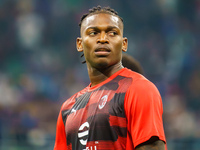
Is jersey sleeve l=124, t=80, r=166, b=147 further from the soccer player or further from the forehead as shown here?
the forehead

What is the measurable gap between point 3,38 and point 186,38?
16.9ft

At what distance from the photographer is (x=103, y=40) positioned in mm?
2264

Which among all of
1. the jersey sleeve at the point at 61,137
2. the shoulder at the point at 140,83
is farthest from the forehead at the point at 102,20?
the jersey sleeve at the point at 61,137

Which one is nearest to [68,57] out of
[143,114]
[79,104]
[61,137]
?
[61,137]

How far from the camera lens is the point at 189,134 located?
24.6 feet

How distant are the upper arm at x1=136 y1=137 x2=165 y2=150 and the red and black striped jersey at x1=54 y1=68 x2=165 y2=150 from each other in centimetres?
2

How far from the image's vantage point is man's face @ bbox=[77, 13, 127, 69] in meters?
2.29

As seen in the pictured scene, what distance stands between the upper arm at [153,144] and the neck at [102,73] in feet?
2.12

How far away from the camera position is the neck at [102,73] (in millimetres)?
2385

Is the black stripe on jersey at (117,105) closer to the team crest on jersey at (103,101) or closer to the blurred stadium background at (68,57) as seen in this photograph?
the team crest on jersey at (103,101)

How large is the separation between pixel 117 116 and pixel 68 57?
304 inches

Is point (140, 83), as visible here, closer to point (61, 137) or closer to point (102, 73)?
point (102, 73)

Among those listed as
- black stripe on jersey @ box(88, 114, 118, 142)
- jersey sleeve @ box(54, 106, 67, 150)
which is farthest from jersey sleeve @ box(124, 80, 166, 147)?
jersey sleeve @ box(54, 106, 67, 150)

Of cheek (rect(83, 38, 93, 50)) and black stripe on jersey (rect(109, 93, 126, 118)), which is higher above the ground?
cheek (rect(83, 38, 93, 50))
